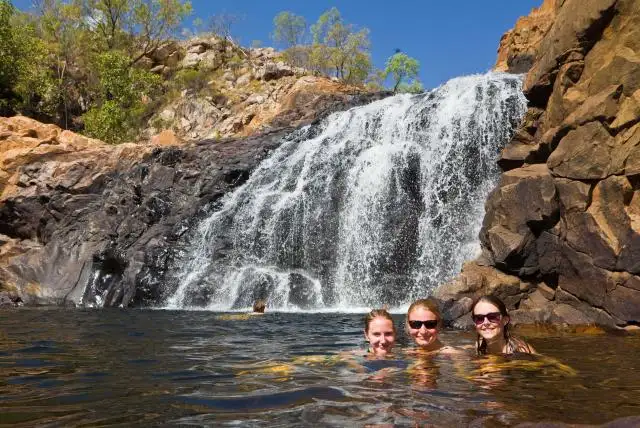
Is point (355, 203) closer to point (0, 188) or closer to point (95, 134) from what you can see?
point (0, 188)

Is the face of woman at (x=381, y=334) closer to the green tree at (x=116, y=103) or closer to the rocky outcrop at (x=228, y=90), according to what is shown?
the rocky outcrop at (x=228, y=90)

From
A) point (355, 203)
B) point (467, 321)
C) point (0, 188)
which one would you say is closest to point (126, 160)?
point (0, 188)

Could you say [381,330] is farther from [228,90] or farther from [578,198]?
[228,90]

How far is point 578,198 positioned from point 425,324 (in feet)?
25.2

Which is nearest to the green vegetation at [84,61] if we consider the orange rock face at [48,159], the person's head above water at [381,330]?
the orange rock face at [48,159]

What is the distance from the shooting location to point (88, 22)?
5275 centimetres

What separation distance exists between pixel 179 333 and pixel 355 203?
36.9ft

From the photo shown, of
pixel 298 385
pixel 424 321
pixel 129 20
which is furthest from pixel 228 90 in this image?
pixel 298 385

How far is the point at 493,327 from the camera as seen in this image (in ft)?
19.1

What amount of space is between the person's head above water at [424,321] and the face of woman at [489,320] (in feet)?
1.60

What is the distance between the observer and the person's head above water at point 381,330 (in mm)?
6090

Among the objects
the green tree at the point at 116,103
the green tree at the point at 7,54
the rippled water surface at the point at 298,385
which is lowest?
the rippled water surface at the point at 298,385

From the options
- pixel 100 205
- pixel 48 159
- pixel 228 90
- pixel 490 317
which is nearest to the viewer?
pixel 490 317

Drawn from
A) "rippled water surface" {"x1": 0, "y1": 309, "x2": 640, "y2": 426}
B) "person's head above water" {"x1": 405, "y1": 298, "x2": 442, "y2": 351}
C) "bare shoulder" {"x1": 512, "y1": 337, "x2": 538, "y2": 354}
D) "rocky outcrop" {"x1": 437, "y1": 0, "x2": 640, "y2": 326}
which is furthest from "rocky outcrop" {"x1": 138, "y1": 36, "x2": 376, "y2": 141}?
"bare shoulder" {"x1": 512, "y1": 337, "x2": 538, "y2": 354}
